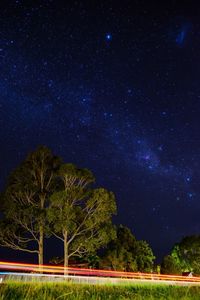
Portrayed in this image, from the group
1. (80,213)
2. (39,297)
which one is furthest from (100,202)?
(39,297)

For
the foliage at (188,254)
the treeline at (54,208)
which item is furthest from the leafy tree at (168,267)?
the foliage at (188,254)

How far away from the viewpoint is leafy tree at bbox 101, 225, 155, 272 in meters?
40.3

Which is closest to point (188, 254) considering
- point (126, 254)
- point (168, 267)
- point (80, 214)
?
point (168, 267)

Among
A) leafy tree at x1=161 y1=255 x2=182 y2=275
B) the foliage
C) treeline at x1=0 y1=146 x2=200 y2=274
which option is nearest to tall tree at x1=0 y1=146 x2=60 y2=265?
treeline at x1=0 y1=146 x2=200 y2=274

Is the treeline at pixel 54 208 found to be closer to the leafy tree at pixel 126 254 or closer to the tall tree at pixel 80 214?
the tall tree at pixel 80 214

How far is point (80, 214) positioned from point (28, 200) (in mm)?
4165

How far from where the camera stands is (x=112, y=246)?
135 ft

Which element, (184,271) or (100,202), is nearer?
(100,202)

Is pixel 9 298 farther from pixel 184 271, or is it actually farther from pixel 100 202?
pixel 184 271

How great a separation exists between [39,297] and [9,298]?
504 mm

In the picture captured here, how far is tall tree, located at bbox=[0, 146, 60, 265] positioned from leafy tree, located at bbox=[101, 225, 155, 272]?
35.2 ft

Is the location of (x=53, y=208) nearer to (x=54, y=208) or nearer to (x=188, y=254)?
(x=54, y=208)

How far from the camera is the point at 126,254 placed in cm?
4056

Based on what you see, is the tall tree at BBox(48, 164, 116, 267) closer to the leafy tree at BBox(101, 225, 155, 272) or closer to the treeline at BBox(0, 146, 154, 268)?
the treeline at BBox(0, 146, 154, 268)
